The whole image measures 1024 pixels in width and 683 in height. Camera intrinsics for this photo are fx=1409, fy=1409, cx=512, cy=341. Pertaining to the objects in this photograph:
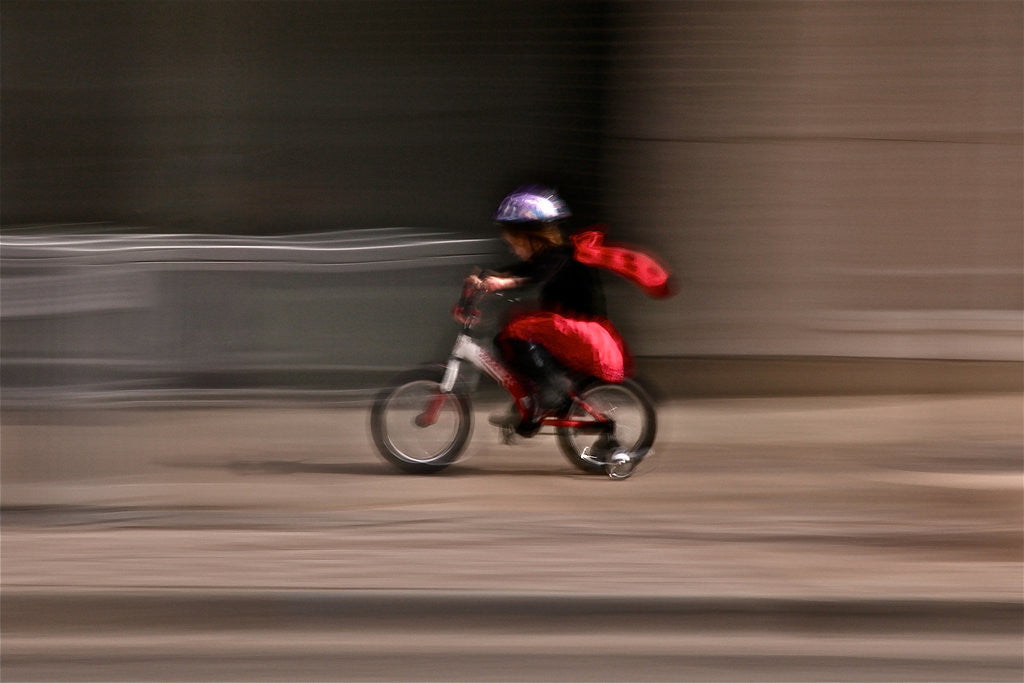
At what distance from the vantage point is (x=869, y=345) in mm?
9898

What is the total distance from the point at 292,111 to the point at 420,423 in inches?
135

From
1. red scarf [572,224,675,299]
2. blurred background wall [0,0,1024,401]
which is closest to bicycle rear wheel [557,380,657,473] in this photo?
red scarf [572,224,675,299]

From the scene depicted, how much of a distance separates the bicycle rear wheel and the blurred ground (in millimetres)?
193

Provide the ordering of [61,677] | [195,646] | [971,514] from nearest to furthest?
1. [61,677]
2. [195,646]
3. [971,514]

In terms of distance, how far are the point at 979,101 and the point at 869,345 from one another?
72.3 inches

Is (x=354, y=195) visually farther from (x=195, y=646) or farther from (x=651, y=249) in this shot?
(x=195, y=646)

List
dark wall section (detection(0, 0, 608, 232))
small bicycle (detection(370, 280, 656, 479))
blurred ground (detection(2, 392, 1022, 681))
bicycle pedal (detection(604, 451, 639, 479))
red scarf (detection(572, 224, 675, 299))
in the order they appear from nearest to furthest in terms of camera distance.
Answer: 1. blurred ground (detection(2, 392, 1022, 681))
2. red scarf (detection(572, 224, 675, 299))
3. small bicycle (detection(370, 280, 656, 479))
4. bicycle pedal (detection(604, 451, 639, 479))
5. dark wall section (detection(0, 0, 608, 232))

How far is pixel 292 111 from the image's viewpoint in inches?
396

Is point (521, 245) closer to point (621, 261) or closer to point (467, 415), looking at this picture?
point (621, 261)

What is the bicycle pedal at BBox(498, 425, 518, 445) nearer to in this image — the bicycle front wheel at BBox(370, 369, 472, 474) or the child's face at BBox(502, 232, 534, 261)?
the bicycle front wheel at BBox(370, 369, 472, 474)

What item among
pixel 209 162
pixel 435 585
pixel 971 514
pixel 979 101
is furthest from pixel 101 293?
pixel 979 101

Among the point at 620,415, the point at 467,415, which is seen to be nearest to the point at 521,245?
the point at 467,415

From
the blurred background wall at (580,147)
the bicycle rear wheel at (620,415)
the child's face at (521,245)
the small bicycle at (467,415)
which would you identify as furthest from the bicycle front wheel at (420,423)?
the blurred background wall at (580,147)

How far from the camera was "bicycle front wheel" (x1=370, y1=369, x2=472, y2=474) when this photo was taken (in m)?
7.46
